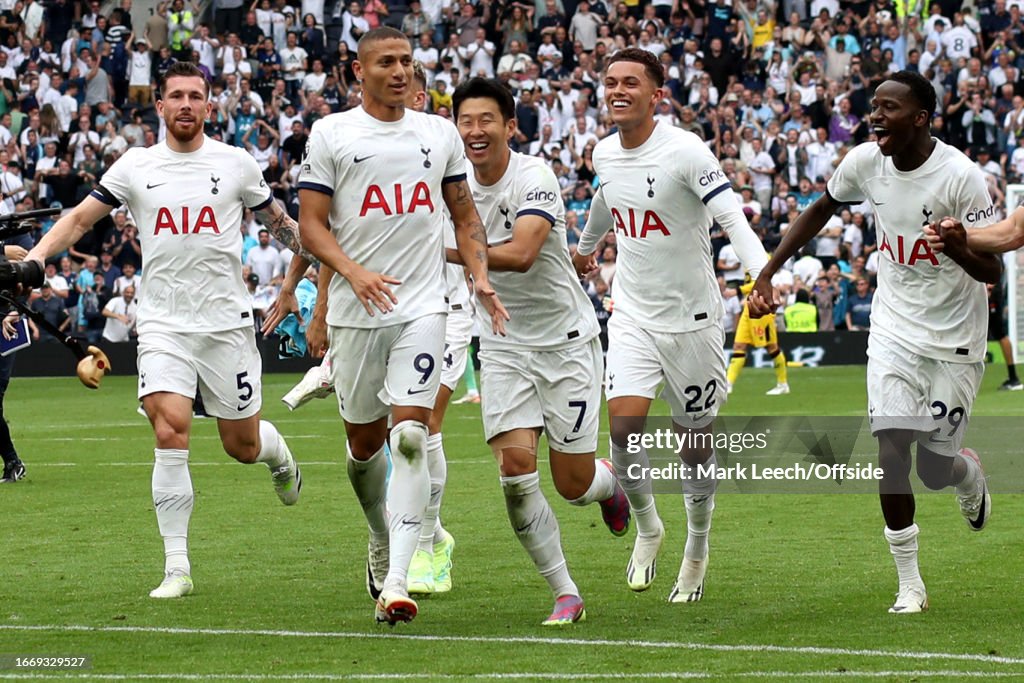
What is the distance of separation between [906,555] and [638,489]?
1.59 meters

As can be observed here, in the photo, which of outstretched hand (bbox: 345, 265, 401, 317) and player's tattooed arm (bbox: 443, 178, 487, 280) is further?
player's tattooed arm (bbox: 443, 178, 487, 280)

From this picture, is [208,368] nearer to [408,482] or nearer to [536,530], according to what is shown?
[408,482]

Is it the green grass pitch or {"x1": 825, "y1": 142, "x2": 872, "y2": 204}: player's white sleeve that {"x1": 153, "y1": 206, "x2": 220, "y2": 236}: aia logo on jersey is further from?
{"x1": 825, "y1": 142, "x2": 872, "y2": 204}: player's white sleeve

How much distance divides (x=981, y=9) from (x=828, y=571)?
26222 mm

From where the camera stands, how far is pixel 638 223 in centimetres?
870

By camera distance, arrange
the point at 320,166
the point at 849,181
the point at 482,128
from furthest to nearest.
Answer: the point at 849,181
the point at 482,128
the point at 320,166

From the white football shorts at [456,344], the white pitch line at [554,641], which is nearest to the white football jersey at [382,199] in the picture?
the white pitch line at [554,641]

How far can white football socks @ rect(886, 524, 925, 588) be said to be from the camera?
26.1 ft

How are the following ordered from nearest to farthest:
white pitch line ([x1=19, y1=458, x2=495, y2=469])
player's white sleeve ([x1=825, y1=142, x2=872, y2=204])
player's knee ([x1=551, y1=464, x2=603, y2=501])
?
player's knee ([x1=551, y1=464, x2=603, y2=501]), player's white sleeve ([x1=825, y1=142, x2=872, y2=204]), white pitch line ([x1=19, y1=458, x2=495, y2=469])

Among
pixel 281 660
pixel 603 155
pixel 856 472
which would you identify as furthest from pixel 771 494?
pixel 281 660

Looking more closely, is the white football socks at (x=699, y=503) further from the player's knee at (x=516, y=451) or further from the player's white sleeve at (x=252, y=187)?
the player's white sleeve at (x=252, y=187)

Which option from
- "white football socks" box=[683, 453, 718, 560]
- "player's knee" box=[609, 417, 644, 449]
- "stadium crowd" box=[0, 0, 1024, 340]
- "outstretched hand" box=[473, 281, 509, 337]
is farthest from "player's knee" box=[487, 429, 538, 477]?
"stadium crowd" box=[0, 0, 1024, 340]

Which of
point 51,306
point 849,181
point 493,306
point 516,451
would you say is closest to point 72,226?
point 493,306

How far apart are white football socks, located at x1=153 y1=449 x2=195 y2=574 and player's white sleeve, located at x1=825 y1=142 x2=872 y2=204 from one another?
359 cm
